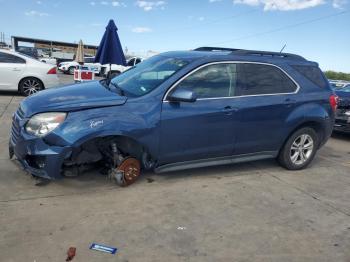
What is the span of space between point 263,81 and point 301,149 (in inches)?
54.9

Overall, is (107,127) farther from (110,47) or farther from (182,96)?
(110,47)

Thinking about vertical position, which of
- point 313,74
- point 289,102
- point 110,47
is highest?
point 110,47

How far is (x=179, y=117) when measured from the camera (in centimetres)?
464

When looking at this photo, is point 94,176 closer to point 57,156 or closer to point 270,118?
point 57,156

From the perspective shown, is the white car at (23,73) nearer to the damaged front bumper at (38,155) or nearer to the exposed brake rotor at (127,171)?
the damaged front bumper at (38,155)

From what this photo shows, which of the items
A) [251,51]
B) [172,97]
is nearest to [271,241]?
[172,97]

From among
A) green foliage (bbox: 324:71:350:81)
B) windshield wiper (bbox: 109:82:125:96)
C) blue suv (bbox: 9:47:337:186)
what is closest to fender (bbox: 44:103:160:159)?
blue suv (bbox: 9:47:337:186)

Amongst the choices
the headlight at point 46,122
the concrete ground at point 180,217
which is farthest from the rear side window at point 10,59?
the headlight at point 46,122

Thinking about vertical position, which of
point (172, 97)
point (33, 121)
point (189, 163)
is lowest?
point (189, 163)

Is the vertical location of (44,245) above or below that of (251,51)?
below

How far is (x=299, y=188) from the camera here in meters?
5.22

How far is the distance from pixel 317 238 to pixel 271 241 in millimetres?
538

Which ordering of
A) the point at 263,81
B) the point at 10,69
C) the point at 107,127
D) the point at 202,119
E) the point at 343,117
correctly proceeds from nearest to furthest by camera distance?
the point at 107,127, the point at 202,119, the point at 263,81, the point at 343,117, the point at 10,69

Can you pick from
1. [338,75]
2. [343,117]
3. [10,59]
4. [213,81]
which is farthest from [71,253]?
[338,75]
